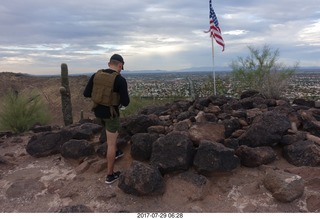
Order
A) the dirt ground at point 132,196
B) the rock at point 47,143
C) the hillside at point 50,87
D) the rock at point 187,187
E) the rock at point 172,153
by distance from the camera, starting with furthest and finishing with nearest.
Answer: the hillside at point 50,87, the rock at point 47,143, the rock at point 172,153, the rock at point 187,187, the dirt ground at point 132,196

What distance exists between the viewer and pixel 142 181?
14.7 feet

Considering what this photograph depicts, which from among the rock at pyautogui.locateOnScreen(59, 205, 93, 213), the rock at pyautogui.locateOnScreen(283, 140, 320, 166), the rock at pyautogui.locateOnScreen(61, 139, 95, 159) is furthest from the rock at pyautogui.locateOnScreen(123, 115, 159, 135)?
the rock at pyautogui.locateOnScreen(283, 140, 320, 166)

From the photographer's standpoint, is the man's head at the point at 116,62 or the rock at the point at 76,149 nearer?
the man's head at the point at 116,62

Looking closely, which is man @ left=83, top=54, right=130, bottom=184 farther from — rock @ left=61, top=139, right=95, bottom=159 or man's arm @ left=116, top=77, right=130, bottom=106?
rock @ left=61, top=139, right=95, bottom=159

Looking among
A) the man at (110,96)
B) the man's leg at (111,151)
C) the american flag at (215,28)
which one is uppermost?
the american flag at (215,28)

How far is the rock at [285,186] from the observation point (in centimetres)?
418

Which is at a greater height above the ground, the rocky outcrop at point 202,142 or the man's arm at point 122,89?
the man's arm at point 122,89

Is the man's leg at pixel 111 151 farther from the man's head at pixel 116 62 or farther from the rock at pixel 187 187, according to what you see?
the man's head at pixel 116 62

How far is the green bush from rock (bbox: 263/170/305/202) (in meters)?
8.67

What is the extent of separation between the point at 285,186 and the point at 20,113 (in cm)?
972

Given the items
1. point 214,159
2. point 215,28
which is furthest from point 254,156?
point 215,28

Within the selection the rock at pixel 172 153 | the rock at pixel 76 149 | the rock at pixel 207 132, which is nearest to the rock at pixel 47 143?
the rock at pixel 76 149

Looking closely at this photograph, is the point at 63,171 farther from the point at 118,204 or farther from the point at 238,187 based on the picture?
the point at 238,187

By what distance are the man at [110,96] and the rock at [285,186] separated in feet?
7.08
